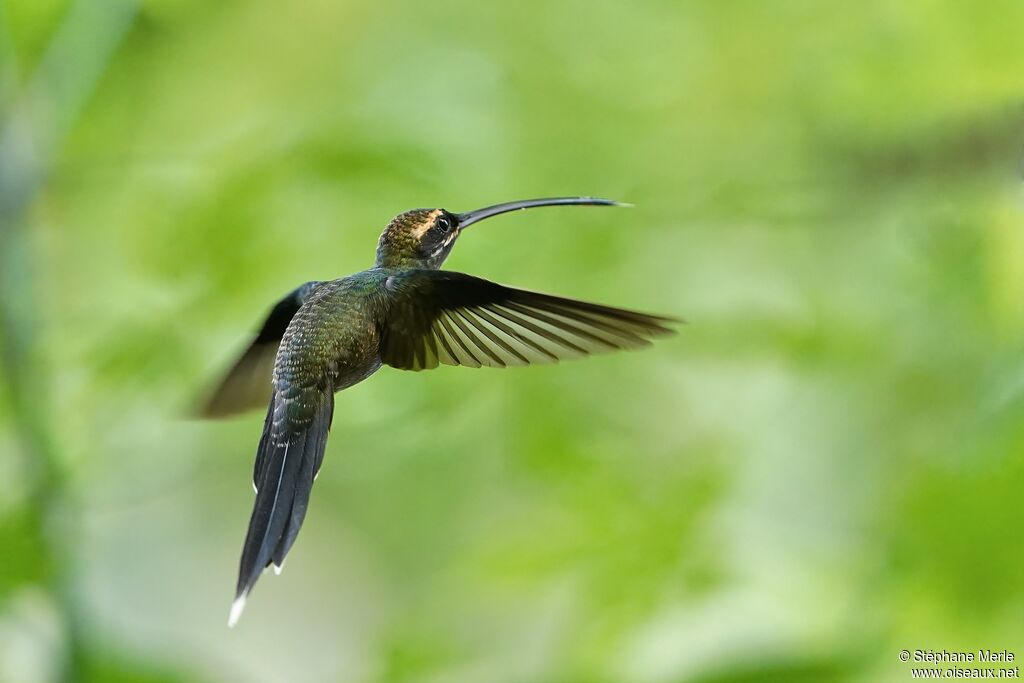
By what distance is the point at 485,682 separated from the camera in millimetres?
1660

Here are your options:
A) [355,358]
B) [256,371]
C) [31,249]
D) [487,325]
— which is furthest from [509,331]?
[31,249]

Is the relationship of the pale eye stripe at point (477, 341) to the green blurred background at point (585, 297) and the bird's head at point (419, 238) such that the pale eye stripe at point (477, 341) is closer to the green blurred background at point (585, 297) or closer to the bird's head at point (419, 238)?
the bird's head at point (419, 238)

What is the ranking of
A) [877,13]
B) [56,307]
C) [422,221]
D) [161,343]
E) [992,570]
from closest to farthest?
1. [422,221]
2. [992,570]
3. [161,343]
4. [56,307]
5. [877,13]

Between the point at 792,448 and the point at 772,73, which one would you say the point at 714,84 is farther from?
the point at 792,448

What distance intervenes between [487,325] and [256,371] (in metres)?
0.36

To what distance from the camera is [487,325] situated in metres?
1.00

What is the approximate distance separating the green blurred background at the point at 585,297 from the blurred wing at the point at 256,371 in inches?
2.3

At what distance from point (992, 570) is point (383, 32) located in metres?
1.71

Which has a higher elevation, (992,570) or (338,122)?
(338,122)

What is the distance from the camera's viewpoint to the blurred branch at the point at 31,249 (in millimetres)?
1456

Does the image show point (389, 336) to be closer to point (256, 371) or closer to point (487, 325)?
point (487, 325)

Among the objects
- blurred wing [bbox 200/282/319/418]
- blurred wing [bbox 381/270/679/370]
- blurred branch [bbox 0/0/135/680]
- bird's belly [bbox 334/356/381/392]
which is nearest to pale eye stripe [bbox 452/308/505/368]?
blurred wing [bbox 381/270/679/370]

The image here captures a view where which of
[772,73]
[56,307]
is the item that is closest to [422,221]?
[56,307]

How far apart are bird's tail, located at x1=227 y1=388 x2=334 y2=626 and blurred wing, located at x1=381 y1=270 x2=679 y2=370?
0.30 feet
